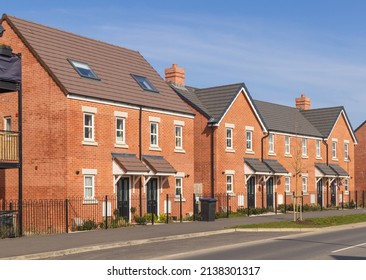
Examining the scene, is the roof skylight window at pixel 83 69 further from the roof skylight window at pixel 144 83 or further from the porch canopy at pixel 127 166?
the porch canopy at pixel 127 166

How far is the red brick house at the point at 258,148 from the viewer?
4031 cm

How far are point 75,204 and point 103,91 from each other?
581 centimetres

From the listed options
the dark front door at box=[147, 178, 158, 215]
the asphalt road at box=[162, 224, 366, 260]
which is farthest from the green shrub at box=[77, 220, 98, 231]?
the asphalt road at box=[162, 224, 366, 260]

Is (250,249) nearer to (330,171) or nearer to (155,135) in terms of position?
(155,135)

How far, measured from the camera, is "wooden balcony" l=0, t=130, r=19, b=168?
25141mm

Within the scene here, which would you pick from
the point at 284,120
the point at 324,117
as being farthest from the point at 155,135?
the point at 324,117

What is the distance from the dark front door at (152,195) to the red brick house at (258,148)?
604cm

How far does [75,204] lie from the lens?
28859 millimetres

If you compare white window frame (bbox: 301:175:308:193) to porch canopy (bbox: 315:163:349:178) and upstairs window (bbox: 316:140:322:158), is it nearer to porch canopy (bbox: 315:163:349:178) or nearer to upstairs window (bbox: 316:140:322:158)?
porch canopy (bbox: 315:163:349:178)

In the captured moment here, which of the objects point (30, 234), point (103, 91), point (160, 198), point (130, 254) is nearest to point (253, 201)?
point (160, 198)

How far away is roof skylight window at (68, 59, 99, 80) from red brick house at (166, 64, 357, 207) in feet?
32.4

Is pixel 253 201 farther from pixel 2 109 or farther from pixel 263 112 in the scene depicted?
pixel 2 109

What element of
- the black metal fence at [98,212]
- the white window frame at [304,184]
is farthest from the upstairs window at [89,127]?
the white window frame at [304,184]

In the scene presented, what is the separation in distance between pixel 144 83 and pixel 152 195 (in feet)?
20.9
